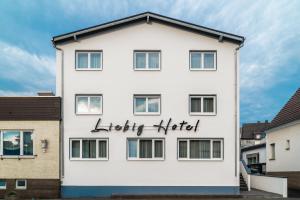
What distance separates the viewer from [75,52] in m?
24.0

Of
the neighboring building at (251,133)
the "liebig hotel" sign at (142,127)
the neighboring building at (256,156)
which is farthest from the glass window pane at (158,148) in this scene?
the neighboring building at (251,133)

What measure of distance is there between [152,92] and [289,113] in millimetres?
10646

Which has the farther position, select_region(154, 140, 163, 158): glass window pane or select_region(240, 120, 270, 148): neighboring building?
select_region(240, 120, 270, 148): neighboring building

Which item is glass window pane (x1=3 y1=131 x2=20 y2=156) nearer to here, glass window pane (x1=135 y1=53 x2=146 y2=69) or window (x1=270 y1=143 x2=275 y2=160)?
glass window pane (x1=135 y1=53 x2=146 y2=69)

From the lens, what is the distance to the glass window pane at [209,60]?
78.9ft

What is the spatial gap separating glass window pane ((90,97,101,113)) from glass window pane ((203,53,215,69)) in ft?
19.8

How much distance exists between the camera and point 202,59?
24.1 meters

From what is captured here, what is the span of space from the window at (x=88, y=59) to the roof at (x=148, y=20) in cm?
96

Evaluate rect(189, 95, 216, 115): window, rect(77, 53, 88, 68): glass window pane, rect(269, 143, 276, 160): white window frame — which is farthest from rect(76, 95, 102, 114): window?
rect(269, 143, 276, 160): white window frame

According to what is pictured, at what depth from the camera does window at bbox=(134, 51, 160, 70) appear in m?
24.0

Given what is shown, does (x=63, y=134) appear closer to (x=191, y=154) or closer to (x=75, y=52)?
(x=75, y=52)

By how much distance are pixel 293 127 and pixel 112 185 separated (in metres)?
12.2

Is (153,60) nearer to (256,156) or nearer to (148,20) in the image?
(148,20)

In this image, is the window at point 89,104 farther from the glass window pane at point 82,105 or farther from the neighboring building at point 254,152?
the neighboring building at point 254,152
